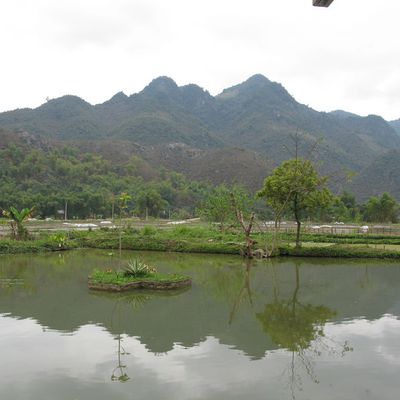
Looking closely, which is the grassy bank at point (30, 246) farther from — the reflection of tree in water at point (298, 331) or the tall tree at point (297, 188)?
the reflection of tree in water at point (298, 331)

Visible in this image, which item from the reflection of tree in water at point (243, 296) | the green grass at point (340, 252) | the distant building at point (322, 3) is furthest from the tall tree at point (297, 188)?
the distant building at point (322, 3)

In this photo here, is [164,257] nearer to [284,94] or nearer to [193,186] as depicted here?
[193,186]

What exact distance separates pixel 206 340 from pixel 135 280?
7.81m

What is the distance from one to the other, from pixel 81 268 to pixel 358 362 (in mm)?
17895

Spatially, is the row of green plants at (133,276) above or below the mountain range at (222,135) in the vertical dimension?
below

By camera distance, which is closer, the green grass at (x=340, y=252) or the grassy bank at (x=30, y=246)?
the green grass at (x=340, y=252)

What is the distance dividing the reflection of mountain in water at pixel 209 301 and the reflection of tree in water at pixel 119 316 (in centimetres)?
7

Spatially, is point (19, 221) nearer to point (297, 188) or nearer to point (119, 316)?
point (297, 188)

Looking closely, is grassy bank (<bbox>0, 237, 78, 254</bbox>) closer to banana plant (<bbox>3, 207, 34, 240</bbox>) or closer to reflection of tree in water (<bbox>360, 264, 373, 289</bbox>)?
banana plant (<bbox>3, 207, 34, 240</bbox>)

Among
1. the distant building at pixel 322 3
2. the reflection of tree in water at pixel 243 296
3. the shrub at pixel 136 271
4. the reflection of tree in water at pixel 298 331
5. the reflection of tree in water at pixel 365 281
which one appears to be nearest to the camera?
the distant building at pixel 322 3

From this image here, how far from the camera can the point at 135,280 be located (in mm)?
19141

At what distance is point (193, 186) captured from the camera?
108 meters

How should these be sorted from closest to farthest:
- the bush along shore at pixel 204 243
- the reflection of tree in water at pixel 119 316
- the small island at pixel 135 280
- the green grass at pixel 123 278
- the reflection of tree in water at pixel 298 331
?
the reflection of tree in water at pixel 119 316, the reflection of tree in water at pixel 298 331, the small island at pixel 135 280, the green grass at pixel 123 278, the bush along shore at pixel 204 243

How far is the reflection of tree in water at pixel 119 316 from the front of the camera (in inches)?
369
